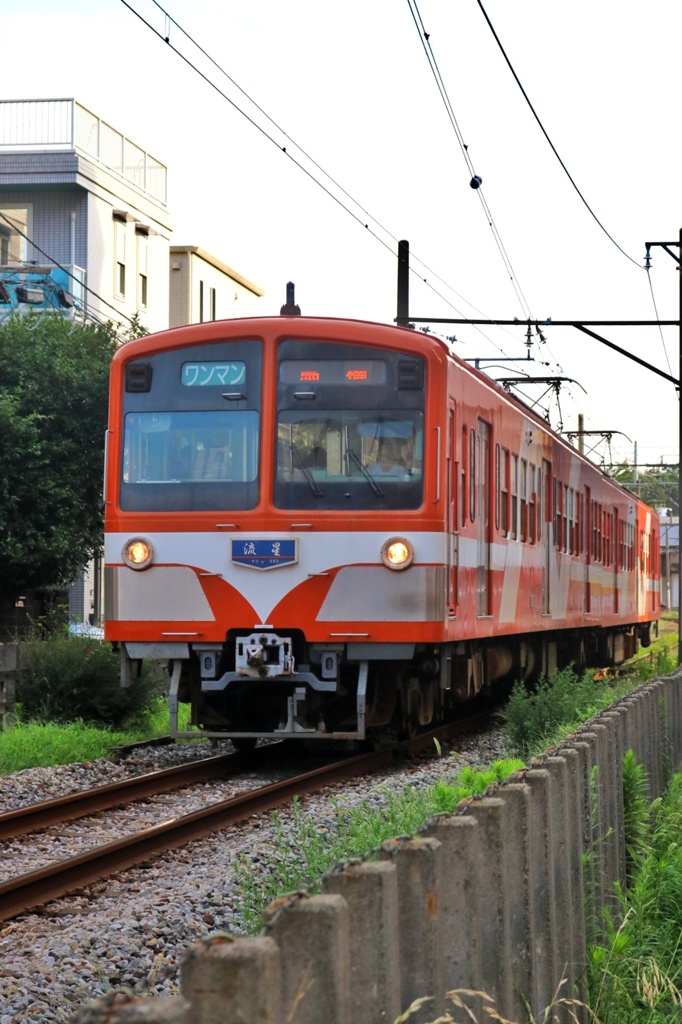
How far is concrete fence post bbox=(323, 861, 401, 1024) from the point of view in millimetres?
2475

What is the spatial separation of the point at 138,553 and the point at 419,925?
29.6ft

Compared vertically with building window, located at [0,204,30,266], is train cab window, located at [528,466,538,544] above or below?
below

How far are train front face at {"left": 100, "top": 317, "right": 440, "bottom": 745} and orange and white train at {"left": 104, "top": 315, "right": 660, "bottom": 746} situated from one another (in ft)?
0.04

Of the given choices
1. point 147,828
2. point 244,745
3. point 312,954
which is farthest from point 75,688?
point 312,954

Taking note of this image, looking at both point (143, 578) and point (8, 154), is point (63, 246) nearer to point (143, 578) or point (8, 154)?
point (8, 154)

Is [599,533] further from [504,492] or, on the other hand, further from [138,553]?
[138,553]

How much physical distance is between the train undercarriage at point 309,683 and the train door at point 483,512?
19.2 inches

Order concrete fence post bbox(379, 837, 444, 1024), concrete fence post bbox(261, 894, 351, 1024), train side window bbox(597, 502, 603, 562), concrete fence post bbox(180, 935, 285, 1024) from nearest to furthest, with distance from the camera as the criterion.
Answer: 1. concrete fence post bbox(180, 935, 285, 1024)
2. concrete fence post bbox(261, 894, 351, 1024)
3. concrete fence post bbox(379, 837, 444, 1024)
4. train side window bbox(597, 502, 603, 562)

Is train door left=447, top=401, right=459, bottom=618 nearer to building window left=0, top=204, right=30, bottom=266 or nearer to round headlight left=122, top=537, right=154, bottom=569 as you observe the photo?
round headlight left=122, top=537, right=154, bottom=569

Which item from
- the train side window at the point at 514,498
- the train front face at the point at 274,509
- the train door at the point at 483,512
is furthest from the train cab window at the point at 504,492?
the train front face at the point at 274,509

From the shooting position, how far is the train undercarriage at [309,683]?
11344mm

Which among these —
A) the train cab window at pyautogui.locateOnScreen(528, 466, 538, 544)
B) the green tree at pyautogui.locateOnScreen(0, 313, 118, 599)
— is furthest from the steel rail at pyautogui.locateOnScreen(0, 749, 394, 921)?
the green tree at pyautogui.locateOnScreen(0, 313, 118, 599)

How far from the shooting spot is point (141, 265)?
36.6 m

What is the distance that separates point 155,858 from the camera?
26.2 feet
